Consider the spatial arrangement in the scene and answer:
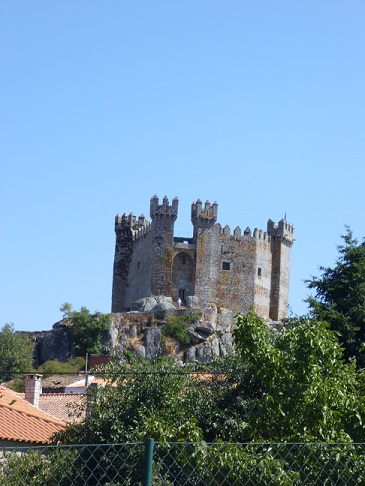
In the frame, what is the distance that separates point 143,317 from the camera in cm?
6544

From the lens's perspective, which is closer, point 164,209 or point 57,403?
point 57,403

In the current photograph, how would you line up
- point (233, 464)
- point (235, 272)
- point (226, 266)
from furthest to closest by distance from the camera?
point (235, 272) < point (226, 266) < point (233, 464)

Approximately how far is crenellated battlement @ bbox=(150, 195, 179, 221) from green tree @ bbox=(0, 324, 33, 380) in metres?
12.0

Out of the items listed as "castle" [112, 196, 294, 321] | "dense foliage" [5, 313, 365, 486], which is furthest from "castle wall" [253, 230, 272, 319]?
"dense foliage" [5, 313, 365, 486]

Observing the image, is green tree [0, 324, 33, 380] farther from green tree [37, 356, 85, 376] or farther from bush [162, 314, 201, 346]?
bush [162, 314, 201, 346]

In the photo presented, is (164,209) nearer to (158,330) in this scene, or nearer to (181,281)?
(181,281)

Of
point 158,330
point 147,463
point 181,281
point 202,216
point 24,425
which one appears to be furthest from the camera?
point 202,216

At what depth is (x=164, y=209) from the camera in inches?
2795

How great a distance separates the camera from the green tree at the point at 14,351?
220 feet

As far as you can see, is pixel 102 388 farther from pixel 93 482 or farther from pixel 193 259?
pixel 193 259

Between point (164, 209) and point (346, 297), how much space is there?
115 ft

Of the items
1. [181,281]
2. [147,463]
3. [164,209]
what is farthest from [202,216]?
[147,463]

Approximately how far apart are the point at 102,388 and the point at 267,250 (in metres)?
53.1

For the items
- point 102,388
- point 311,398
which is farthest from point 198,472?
point 102,388
